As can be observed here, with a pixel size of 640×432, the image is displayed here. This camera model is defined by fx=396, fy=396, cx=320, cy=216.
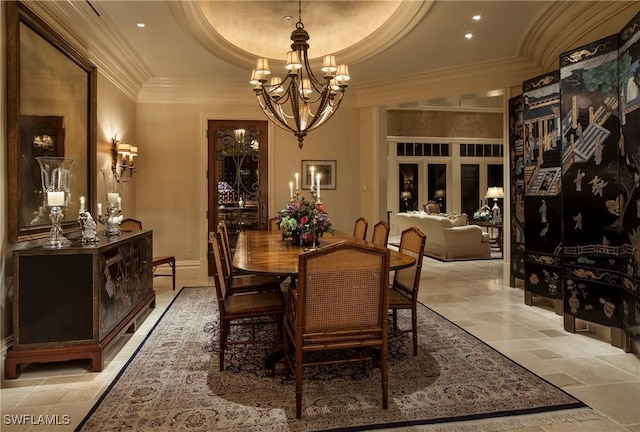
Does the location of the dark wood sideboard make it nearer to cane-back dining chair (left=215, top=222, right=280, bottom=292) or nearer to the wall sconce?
cane-back dining chair (left=215, top=222, right=280, bottom=292)

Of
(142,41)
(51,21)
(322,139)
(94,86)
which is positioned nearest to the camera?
(51,21)

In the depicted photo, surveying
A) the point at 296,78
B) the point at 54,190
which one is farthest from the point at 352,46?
the point at 54,190

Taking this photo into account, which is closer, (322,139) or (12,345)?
(12,345)

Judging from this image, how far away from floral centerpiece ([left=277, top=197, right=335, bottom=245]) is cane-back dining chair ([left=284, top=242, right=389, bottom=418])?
1.15 metres

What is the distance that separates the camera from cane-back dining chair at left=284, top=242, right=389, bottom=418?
6.63ft

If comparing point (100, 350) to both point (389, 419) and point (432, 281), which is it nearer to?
point (389, 419)

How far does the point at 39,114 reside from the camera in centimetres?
296

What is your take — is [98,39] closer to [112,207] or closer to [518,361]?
[112,207]

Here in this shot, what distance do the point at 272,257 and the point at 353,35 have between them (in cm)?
377

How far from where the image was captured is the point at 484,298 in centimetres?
464

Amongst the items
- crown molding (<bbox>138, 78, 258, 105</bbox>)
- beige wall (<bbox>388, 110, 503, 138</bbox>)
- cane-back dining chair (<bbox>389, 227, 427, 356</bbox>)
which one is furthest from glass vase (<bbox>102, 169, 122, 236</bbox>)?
beige wall (<bbox>388, 110, 503, 138</bbox>)

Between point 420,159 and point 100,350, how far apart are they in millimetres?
9765

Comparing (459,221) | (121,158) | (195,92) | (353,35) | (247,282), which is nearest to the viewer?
(247,282)

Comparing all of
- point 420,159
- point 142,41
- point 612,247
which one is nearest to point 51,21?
point 142,41
